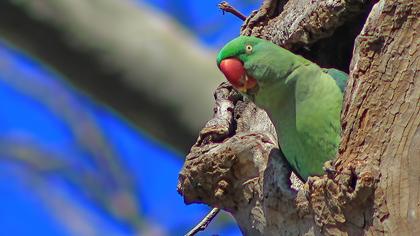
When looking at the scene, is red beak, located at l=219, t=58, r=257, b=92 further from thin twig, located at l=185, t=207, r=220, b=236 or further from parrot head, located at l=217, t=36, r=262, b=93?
thin twig, located at l=185, t=207, r=220, b=236

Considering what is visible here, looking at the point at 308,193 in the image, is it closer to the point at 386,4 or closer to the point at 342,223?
the point at 342,223

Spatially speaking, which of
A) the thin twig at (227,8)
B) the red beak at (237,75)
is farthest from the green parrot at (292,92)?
the thin twig at (227,8)

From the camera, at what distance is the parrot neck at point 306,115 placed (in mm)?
2330

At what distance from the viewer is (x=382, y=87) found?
195 cm

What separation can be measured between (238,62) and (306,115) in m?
0.27

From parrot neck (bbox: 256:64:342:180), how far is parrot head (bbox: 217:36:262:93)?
57mm

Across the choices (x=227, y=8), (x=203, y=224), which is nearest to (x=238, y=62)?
(x=227, y=8)

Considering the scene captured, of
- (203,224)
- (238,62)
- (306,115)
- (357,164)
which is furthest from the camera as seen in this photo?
(203,224)

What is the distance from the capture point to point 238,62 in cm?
251

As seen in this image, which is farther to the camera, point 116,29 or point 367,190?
point 116,29

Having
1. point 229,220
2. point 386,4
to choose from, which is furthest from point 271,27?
point 229,220

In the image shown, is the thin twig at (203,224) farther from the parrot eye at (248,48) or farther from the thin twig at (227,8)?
the thin twig at (227,8)

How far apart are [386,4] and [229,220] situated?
9.01ft

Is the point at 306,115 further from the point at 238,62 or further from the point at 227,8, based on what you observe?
the point at 227,8
